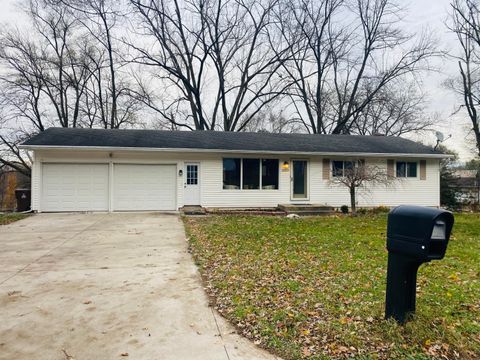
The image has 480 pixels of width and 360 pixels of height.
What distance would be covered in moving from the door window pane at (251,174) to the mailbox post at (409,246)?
11082mm

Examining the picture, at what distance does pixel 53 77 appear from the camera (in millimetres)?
22438

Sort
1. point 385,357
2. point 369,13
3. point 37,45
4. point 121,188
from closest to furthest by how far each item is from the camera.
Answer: point 385,357 → point 121,188 → point 37,45 → point 369,13

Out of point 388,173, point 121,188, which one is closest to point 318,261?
point 121,188

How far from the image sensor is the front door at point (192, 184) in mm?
13625

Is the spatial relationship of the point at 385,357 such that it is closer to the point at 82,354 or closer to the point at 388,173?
the point at 82,354

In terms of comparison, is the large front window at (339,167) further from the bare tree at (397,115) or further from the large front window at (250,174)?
the bare tree at (397,115)

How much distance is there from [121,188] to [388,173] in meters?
11.7

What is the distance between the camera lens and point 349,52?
2431 centimetres

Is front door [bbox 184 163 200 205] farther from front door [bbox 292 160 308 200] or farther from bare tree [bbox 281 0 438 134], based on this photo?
bare tree [bbox 281 0 438 134]

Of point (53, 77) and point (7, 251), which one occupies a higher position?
point (53, 77)

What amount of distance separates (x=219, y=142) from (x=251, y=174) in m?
2.08

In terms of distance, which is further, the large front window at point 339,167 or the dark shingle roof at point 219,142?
the large front window at point 339,167

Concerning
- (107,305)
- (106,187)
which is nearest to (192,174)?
(106,187)

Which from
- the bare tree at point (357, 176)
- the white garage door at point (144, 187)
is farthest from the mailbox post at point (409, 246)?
the white garage door at point (144, 187)
